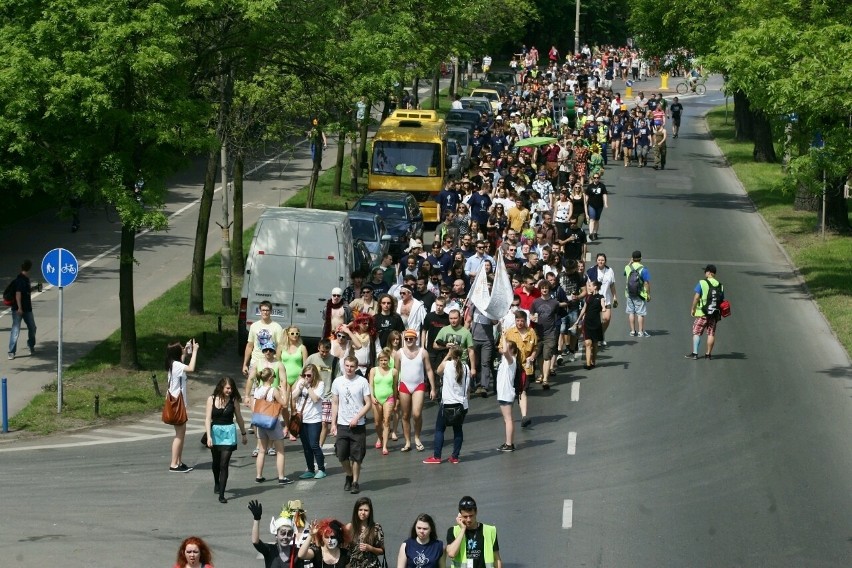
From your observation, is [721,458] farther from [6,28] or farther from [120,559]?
[6,28]

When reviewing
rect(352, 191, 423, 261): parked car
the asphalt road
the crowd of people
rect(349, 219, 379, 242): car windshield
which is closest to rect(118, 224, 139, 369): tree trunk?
the asphalt road

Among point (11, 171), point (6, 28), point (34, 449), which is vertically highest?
point (6, 28)

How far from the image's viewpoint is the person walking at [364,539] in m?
12.8

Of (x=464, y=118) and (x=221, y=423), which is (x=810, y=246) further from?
(x=221, y=423)

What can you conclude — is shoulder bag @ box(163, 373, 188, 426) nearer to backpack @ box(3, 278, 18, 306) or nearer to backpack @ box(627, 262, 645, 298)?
backpack @ box(3, 278, 18, 306)

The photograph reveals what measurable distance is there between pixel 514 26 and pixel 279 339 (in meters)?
61.8

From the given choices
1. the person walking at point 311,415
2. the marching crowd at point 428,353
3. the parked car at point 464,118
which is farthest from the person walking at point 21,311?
the parked car at point 464,118

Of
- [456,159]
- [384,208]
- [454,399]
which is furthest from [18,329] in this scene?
[456,159]

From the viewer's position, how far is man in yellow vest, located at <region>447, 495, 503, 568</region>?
42.1 feet

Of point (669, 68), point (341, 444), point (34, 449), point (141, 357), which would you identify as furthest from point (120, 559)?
point (669, 68)

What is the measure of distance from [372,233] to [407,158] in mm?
8404

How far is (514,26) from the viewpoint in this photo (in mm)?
80812

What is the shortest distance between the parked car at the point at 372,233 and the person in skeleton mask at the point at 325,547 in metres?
17.9

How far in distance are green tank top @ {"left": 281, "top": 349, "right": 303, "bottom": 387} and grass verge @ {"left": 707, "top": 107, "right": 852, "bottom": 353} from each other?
1067 cm
